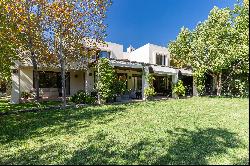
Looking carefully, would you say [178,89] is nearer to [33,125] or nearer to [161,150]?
[33,125]

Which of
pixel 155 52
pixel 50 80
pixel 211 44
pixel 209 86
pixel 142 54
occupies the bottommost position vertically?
pixel 209 86

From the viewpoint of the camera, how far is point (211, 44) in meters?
28.4

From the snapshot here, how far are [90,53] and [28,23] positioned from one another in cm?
559

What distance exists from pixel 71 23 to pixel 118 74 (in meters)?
13.3

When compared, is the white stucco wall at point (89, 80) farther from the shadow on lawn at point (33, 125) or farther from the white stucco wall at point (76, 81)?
the shadow on lawn at point (33, 125)

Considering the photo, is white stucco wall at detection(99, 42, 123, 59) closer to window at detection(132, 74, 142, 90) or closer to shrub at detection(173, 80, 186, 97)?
window at detection(132, 74, 142, 90)

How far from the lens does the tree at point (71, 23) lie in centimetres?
1719

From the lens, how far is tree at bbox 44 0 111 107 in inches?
677

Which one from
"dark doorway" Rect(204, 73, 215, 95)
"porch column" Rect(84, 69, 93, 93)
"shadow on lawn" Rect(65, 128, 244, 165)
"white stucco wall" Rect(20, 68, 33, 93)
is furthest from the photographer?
"dark doorway" Rect(204, 73, 215, 95)

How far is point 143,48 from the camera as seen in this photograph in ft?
114

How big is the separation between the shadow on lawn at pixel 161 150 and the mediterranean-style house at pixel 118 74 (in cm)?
1444

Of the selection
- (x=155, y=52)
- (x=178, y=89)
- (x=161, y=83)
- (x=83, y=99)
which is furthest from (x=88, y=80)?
(x=161, y=83)

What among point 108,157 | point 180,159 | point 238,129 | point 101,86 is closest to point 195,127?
point 238,129

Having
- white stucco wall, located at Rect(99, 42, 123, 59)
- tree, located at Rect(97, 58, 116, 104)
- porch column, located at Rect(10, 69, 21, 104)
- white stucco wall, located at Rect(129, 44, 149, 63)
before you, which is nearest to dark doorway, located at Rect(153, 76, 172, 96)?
white stucco wall, located at Rect(129, 44, 149, 63)
